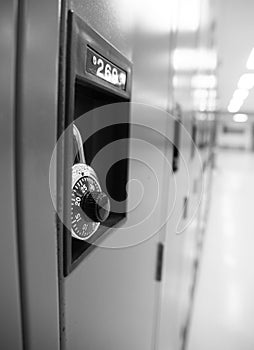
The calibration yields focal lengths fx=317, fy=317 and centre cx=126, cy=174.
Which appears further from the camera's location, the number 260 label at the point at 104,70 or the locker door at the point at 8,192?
the number 260 label at the point at 104,70

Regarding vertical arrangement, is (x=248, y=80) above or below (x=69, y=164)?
above

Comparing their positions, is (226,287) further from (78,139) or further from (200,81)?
(78,139)

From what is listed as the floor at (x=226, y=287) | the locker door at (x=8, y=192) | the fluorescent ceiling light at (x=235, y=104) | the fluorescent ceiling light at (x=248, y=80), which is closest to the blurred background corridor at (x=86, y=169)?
the locker door at (x=8, y=192)

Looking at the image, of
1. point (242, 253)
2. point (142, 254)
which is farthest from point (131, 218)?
point (242, 253)

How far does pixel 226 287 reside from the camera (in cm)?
307

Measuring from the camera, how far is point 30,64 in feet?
0.89

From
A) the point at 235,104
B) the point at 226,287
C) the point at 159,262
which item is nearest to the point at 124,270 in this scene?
the point at 159,262

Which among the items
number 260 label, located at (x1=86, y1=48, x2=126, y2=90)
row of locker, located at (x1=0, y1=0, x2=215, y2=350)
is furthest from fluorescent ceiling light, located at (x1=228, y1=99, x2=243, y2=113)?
number 260 label, located at (x1=86, y1=48, x2=126, y2=90)

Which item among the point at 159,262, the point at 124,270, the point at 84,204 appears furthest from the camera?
the point at 159,262

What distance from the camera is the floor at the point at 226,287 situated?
7.57 ft

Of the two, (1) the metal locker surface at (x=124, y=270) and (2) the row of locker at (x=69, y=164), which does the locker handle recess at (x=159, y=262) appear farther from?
(2) the row of locker at (x=69, y=164)

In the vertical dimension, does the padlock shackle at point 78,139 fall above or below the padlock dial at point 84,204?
above

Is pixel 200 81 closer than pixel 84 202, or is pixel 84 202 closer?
pixel 84 202

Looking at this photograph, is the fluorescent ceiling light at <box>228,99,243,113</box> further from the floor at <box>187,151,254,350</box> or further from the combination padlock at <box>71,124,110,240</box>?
the combination padlock at <box>71,124,110,240</box>
